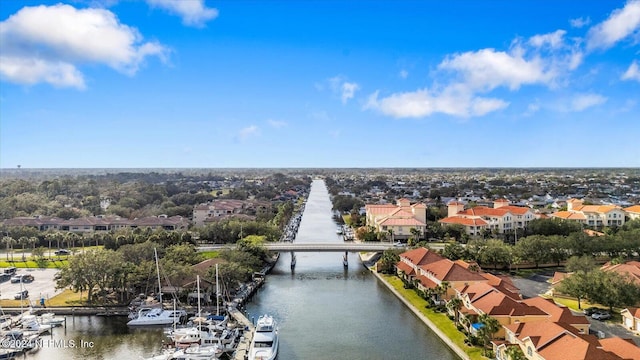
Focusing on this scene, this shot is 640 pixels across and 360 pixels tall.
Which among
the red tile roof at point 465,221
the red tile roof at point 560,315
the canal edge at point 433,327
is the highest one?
the red tile roof at point 465,221

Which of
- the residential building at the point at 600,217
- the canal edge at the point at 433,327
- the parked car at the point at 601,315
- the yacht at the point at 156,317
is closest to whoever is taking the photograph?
the canal edge at the point at 433,327

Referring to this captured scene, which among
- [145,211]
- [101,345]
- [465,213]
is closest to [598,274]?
[101,345]

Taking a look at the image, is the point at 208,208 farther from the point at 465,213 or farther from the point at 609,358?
the point at 609,358

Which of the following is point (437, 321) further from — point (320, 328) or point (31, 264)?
point (31, 264)

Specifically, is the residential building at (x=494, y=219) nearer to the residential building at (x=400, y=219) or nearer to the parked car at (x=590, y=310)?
the residential building at (x=400, y=219)

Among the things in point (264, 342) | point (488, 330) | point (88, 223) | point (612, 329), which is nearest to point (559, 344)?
point (488, 330)

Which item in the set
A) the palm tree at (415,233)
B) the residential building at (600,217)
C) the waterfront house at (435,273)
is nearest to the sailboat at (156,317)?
the waterfront house at (435,273)
